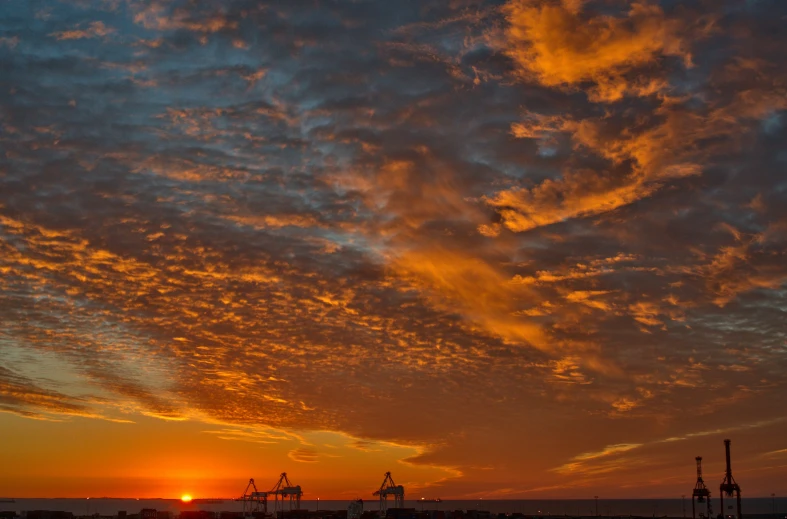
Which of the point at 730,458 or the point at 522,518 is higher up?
the point at 730,458

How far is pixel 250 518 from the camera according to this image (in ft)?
588

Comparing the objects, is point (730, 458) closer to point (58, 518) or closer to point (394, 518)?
point (394, 518)

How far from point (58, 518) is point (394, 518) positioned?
70140 millimetres

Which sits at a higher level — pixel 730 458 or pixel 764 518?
pixel 730 458

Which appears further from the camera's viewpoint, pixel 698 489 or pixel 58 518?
pixel 58 518

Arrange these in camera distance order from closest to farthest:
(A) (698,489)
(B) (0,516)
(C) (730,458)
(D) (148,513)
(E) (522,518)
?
(C) (730,458), (A) (698,489), (B) (0,516), (D) (148,513), (E) (522,518)

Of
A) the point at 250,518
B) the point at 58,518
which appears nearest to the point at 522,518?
the point at 250,518

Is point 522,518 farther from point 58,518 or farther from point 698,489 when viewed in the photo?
point 58,518

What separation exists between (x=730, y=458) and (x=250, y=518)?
109 meters

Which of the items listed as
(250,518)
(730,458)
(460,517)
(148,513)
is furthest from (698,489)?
(148,513)

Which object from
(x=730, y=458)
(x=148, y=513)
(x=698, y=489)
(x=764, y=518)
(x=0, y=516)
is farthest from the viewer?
(x=764, y=518)

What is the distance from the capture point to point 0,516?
152 metres

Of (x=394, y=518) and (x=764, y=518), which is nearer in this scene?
(x=394, y=518)

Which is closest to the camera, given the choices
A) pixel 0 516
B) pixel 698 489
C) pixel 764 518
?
pixel 698 489
